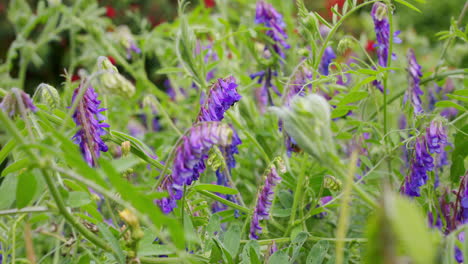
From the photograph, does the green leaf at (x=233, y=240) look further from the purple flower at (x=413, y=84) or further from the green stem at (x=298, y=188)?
the purple flower at (x=413, y=84)

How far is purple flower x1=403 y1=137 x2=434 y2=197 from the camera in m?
1.22

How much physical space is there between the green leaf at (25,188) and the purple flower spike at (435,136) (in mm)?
883

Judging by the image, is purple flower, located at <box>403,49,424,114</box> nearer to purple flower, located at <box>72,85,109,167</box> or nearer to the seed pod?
the seed pod

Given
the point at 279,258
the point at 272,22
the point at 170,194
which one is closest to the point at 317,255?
the point at 279,258

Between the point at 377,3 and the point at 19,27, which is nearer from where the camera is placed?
the point at 377,3

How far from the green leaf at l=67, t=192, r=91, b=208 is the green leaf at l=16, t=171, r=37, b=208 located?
77mm

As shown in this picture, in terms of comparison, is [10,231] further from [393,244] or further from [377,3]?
[377,3]

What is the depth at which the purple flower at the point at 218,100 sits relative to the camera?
112 centimetres

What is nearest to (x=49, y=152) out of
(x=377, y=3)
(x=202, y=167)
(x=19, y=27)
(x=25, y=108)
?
(x=25, y=108)

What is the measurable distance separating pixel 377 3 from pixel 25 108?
104 centimetres

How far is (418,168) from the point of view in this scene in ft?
4.08

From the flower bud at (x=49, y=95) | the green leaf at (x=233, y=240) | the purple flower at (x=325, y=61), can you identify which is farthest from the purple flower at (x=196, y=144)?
the purple flower at (x=325, y=61)

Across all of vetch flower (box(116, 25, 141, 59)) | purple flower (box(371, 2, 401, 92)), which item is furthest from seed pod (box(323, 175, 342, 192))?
vetch flower (box(116, 25, 141, 59))

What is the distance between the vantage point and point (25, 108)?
928 millimetres
